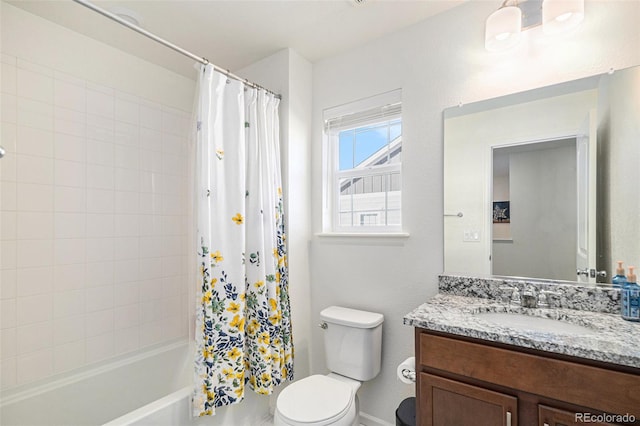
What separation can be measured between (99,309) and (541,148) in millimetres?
2742

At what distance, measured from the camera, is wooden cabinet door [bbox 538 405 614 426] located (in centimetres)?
96

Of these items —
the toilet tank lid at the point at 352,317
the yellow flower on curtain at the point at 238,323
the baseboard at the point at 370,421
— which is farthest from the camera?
the baseboard at the point at 370,421

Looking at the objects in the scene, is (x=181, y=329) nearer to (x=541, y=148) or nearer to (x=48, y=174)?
(x=48, y=174)

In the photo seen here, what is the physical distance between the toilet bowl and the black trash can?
0.73 feet

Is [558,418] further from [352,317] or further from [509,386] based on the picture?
[352,317]

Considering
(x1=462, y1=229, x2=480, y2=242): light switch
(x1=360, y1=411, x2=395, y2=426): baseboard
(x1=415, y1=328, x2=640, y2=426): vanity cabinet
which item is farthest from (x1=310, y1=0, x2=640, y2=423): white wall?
(x1=415, y1=328, x2=640, y2=426): vanity cabinet

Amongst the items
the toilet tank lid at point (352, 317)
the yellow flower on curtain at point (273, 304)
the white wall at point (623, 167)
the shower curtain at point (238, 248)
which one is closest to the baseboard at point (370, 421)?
the shower curtain at point (238, 248)

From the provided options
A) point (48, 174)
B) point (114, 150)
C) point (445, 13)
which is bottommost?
point (48, 174)

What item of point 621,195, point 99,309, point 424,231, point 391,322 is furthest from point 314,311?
point 621,195

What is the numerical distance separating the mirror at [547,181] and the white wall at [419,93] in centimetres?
8

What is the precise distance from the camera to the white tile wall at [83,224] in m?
1.72

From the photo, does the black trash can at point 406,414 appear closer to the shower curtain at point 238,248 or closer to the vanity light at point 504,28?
the shower curtain at point 238,248

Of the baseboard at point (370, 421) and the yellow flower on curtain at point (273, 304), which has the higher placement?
the yellow flower on curtain at point (273, 304)

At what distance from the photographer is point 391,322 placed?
1.89 m
